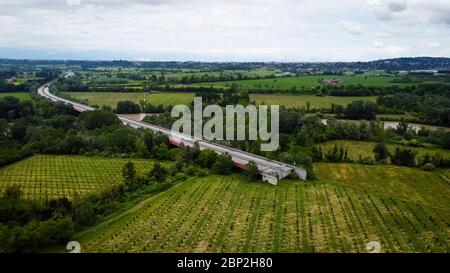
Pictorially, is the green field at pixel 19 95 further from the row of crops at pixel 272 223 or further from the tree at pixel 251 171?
the row of crops at pixel 272 223

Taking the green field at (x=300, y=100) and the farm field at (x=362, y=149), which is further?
the green field at (x=300, y=100)

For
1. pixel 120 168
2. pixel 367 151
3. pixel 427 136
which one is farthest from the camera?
pixel 427 136

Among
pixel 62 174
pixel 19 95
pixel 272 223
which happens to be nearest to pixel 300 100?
pixel 62 174

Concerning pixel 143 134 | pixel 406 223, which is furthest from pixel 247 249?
pixel 143 134

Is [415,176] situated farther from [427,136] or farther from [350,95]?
[350,95]

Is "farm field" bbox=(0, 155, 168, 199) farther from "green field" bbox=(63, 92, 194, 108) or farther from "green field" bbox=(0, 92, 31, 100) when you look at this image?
"green field" bbox=(0, 92, 31, 100)

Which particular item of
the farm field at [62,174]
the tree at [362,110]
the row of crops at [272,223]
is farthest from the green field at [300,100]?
the row of crops at [272,223]
